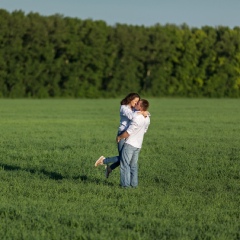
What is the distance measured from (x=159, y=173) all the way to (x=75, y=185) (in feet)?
8.48

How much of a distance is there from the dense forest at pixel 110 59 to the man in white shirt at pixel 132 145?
6423 centimetres

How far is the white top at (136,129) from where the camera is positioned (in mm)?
12070

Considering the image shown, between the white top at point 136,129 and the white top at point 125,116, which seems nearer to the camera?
the white top at point 136,129

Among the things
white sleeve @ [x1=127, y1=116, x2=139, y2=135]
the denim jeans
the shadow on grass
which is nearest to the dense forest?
the shadow on grass

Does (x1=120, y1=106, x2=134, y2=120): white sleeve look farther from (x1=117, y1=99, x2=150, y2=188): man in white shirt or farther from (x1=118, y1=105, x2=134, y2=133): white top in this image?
(x1=117, y1=99, x2=150, y2=188): man in white shirt

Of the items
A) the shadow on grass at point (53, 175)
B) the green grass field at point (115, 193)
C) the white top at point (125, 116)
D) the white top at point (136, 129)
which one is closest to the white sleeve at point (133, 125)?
the white top at point (136, 129)

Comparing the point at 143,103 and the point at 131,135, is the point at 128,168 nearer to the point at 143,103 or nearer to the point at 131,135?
the point at 131,135

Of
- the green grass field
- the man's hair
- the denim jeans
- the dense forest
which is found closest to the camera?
the green grass field

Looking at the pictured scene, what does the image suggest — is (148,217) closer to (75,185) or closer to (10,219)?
(10,219)

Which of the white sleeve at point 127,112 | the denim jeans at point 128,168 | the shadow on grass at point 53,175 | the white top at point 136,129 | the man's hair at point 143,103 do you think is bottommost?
the shadow on grass at point 53,175

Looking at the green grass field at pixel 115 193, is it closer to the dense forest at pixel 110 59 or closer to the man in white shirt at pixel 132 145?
the man in white shirt at pixel 132 145

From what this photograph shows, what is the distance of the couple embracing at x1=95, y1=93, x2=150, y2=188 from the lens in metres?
12.1

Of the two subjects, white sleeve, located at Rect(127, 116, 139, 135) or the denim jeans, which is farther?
the denim jeans

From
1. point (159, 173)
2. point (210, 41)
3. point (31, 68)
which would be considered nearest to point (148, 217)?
point (159, 173)
